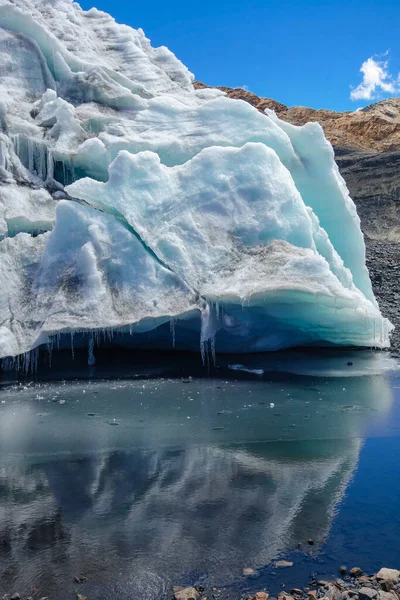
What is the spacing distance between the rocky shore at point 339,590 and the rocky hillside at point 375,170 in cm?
1263

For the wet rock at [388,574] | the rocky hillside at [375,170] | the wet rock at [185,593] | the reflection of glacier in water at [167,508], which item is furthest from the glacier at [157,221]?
the wet rock at [185,593]

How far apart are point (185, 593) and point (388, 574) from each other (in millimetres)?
1654

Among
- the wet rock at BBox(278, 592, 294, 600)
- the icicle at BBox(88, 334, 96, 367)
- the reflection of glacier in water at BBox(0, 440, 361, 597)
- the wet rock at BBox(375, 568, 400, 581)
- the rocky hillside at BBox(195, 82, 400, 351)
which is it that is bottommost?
the wet rock at BBox(278, 592, 294, 600)

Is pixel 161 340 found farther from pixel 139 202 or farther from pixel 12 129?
pixel 12 129

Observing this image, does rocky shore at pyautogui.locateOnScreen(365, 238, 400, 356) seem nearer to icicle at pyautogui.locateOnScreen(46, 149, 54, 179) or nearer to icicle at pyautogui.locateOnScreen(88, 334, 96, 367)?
icicle at pyautogui.locateOnScreen(88, 334, 96, 367)

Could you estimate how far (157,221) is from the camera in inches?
545

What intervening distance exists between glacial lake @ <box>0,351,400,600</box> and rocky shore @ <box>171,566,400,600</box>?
4.6 inches

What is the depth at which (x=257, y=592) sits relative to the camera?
4.82 m

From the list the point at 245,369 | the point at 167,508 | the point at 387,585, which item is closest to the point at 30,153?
the point at 245,369

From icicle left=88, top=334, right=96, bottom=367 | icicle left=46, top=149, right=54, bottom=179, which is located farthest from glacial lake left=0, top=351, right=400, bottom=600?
icicle left=46, top=149, right=54, bottom=179

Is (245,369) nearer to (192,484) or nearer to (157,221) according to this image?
(157,221)

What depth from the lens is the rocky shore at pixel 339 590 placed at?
15.3 ft

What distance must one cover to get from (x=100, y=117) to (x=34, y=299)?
5.79 metres

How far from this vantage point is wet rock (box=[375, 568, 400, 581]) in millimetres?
4949
